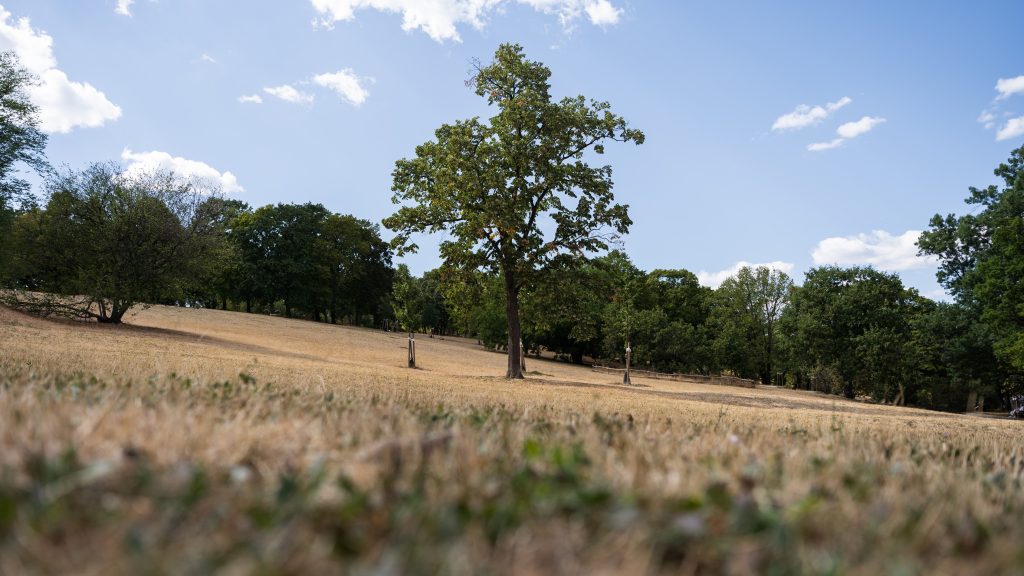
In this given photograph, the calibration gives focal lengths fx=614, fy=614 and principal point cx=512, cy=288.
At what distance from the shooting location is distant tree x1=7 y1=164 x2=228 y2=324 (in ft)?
105

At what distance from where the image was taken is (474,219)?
84.2 ft

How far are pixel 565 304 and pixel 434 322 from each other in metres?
70.0

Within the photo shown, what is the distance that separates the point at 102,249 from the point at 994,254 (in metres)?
49.6

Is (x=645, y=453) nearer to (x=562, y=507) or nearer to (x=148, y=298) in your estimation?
(x=562, y=507)

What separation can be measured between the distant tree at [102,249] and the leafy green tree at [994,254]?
43104 mm

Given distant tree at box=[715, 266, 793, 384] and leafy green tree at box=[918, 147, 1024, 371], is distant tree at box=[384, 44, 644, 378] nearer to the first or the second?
leafy green tree at box=[918, 147, 1024, 371]

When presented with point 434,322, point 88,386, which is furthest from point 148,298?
point 434,322

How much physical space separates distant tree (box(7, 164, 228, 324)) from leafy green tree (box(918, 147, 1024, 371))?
43.1 m

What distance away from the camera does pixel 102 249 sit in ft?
105

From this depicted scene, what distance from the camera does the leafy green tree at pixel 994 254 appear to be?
3162 cm

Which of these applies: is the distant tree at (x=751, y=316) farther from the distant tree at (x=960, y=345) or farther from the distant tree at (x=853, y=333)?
the distant tree at (x=960, y=345)

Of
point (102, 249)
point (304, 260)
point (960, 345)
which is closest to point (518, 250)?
point (102, 249)

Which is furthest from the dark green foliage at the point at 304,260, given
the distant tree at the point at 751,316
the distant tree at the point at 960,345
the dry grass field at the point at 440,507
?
the dry grass field at the point at 440,507

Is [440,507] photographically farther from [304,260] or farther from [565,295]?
[304,260]
